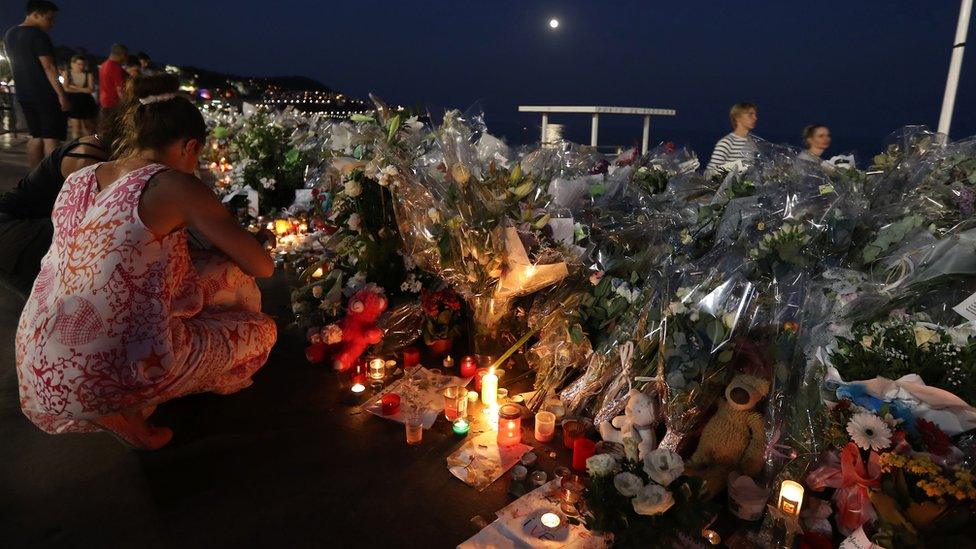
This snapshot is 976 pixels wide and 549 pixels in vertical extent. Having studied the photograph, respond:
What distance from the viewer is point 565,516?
2.09m

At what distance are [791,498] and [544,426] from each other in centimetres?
98

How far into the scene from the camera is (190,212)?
220 centimetres

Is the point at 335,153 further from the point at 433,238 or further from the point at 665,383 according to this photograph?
the point at 665,383

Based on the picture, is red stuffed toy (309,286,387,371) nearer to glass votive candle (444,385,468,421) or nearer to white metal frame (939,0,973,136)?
glass votive candle (444,385,468,421)

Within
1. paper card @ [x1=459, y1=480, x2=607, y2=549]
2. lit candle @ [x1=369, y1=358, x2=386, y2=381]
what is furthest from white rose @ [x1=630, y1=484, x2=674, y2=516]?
lit candle @ [x1=369, y1=358, x2=386, y2=381]

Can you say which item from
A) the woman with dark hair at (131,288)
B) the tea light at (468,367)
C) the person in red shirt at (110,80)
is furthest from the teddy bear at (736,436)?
the person in red shirt at (110,80)

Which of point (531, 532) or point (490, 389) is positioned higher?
point (490, 389)

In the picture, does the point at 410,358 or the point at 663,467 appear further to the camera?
the point at 410,358

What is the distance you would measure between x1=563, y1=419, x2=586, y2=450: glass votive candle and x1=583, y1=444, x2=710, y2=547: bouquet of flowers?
67 centimetres

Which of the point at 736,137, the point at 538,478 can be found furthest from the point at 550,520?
the point at 736,137

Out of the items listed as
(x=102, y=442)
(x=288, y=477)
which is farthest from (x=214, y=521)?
(x=102, y=442)

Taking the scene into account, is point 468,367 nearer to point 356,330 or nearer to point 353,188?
point 356,330

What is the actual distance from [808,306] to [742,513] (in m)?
0.78

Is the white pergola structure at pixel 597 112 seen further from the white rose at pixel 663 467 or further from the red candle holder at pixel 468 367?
the white rose at pixel 663 467
